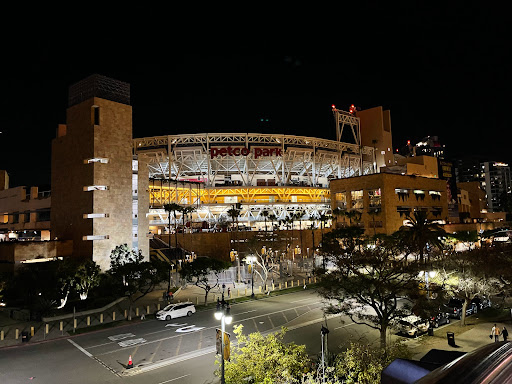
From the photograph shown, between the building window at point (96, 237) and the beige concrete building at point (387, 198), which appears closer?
the building window at point (96, 237)

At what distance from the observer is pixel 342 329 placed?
30.2 meters

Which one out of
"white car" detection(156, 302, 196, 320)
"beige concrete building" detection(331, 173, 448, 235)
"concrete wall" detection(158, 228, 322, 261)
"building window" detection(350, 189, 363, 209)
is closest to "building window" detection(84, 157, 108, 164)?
"white car" detection(156, 302, 196, 320)

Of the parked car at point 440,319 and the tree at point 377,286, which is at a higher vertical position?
the tree at point 377,286

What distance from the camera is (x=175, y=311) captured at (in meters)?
35.4

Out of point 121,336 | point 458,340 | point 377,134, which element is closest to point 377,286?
point 458,340

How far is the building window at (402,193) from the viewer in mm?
91000

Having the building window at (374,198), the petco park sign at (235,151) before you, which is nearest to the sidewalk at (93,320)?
the building window at (374,198)

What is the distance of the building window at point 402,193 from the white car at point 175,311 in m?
68.6

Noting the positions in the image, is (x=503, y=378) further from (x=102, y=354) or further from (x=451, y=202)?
(x=451, y=202)

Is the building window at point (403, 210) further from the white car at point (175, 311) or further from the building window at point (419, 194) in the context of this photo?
the white car at point (175, 311)

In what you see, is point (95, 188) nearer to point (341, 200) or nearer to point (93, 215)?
point (93, 215)

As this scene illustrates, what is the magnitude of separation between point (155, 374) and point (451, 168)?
126965 millimetres

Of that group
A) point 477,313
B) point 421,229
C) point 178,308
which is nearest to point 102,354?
point 178,308

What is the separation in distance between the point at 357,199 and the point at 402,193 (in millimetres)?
10893
